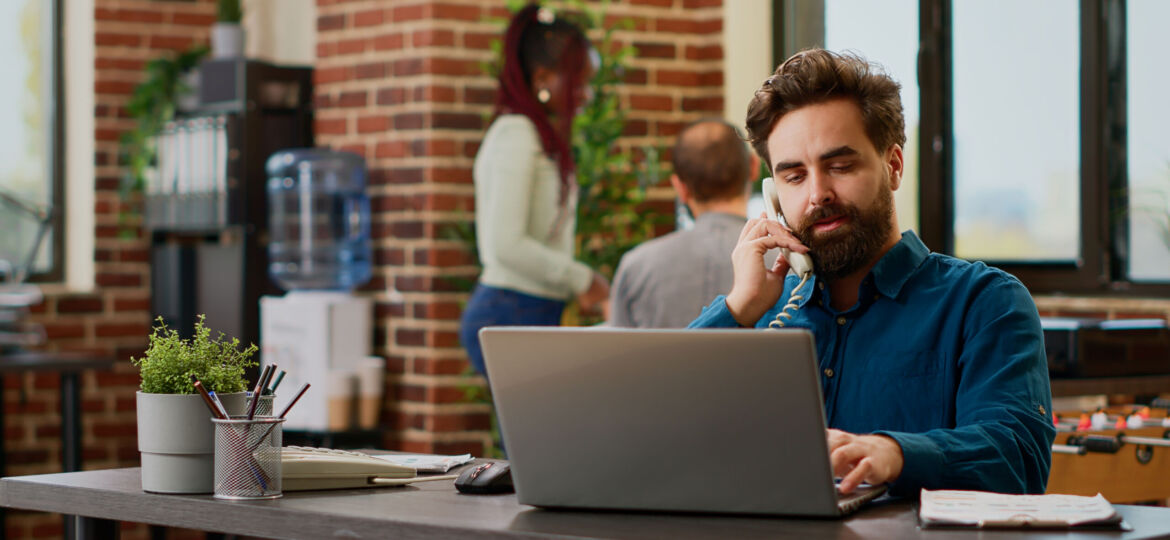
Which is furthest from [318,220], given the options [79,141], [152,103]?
[79,141]

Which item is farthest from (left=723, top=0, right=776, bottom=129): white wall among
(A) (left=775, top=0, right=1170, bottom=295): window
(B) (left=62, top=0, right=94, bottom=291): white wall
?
(B) (left=62, top=0, right=94, bottom=291): white wall

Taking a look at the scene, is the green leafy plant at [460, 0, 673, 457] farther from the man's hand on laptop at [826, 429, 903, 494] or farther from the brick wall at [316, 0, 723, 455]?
the man's hand on laptop at [826, 429, 903, 494]

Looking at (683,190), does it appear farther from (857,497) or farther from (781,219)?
(857,497)

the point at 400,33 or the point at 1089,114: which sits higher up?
the point at 400,33

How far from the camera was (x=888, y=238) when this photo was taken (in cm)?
203

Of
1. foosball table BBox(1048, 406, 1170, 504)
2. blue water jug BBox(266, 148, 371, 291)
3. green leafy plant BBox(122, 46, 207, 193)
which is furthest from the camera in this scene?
green leafy plant BBox(122, 46, 207, 193)

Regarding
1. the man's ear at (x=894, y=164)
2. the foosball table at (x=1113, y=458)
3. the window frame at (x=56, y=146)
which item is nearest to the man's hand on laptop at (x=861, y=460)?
the man's ear at (x=894, y=164)

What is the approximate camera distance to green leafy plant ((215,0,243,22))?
5066 mm

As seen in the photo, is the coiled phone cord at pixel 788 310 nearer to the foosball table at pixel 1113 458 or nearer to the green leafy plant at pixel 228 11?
the foosball table at pixel 1113 458

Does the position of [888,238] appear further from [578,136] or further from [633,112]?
[633,112]

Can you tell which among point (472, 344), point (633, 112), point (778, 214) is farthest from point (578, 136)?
point (778, 214)

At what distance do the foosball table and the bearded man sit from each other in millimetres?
843

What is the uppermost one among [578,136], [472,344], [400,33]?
[400,33]

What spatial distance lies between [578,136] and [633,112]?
41 cm
